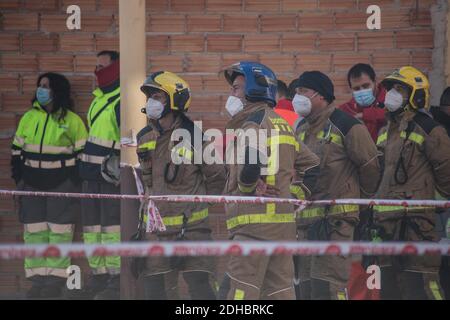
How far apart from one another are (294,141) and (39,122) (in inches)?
136

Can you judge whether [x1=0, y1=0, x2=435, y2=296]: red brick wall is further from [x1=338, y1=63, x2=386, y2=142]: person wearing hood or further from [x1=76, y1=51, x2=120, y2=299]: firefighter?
[x1=76, y1=51, x2=120, y2=299]: firefighter

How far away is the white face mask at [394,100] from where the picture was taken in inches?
316

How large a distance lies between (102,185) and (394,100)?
293 centimetres

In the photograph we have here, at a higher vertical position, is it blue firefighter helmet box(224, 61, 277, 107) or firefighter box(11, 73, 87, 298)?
blue firefighter helmet box(224, 61, 277, 107)

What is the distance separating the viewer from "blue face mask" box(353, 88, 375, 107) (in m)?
9.18

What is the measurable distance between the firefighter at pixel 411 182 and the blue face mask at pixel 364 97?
106 cm

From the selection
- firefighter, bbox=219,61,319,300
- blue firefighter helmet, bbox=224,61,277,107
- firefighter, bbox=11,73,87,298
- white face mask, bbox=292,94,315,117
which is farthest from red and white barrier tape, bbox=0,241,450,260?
firefighter, bbox=11,73,87,298

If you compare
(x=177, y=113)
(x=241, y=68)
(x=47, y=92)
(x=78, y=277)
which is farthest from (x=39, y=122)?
(x=241, y=68)

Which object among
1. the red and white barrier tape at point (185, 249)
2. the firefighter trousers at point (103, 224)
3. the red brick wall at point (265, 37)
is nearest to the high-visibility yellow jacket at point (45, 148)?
the firefighter trousers at point (103, 224)

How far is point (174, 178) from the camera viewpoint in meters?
7.89

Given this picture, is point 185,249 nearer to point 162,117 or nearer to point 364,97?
point 162,117

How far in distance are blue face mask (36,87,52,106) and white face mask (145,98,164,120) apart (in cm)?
207

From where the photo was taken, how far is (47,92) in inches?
383

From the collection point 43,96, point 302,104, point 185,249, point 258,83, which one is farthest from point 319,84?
point 185,249
